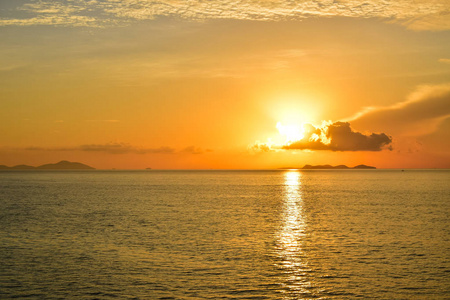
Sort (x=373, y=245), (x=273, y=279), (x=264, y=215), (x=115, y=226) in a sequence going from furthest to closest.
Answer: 1. (x=264, y=215)
2. (x=115, y=226)
3. (x=373, y=245)
4. (x=273, y=279)

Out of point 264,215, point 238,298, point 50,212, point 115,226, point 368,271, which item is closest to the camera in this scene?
point 238,298

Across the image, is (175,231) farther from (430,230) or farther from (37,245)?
Answer: (430,230)

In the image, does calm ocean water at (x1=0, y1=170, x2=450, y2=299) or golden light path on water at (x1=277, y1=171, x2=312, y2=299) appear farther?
golden light path on water at (x1=277, y1=171, x2=312, y2=299)

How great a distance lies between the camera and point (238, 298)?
97.8 ft

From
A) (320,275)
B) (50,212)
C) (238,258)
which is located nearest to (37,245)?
(238,258)

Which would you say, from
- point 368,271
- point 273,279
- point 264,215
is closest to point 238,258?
point 273,279

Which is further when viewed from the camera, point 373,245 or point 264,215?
point 264,215

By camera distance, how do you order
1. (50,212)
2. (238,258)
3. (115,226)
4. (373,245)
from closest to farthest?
(238,258), (373,245), (115,226), (50,212)

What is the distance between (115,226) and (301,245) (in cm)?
2991

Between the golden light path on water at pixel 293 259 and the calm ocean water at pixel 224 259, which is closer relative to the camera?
the calm ocean water at pixel 224 259

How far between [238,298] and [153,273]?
9469 millimetres

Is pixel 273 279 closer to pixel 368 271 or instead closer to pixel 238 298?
pixel 238 298

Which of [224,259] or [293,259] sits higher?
[293,259]

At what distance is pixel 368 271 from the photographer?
36781mm
